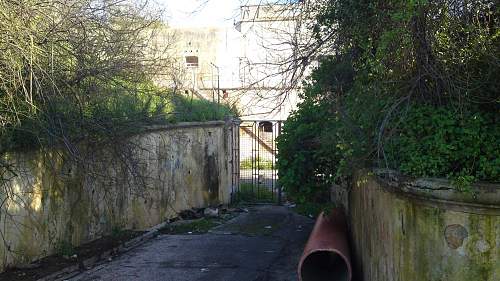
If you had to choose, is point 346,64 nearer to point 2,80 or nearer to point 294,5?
point 294,5

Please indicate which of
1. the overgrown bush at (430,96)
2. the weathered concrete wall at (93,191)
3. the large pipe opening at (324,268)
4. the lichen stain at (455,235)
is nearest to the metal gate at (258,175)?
the weathered concrete wall at (93,191)

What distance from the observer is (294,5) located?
25.1ft

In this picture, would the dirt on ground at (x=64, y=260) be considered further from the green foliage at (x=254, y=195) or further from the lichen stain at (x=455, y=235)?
the green foliage at (x=254, y=195)

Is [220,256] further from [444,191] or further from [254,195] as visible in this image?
[254,195]

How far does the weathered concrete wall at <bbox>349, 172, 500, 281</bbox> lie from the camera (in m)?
4.00

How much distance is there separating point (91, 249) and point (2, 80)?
396 cm

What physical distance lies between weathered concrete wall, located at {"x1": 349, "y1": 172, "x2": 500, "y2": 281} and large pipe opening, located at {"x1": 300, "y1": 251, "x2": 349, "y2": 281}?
2.30 meters

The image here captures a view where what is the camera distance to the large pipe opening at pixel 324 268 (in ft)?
24.3

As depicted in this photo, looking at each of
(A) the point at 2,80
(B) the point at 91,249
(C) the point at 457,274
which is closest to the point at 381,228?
(C) the point at 457,274

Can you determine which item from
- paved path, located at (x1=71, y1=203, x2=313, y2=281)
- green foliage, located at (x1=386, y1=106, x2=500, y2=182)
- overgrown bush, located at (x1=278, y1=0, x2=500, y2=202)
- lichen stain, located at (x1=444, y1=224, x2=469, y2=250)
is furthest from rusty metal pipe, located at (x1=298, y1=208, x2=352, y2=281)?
lichen stain, located at (x1=444, y1=224, x2=469, y2=250)

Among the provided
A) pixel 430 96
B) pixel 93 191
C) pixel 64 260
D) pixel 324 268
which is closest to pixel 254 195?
pixel 93 191

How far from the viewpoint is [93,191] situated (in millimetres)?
10055

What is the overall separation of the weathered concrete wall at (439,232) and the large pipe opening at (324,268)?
2.30 m

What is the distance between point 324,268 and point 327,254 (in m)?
0.34
